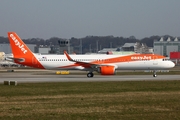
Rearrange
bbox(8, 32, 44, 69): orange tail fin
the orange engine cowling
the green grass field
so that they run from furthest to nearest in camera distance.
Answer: bbox(8, 32, 44, 69): orange tail fin < the orange engine cowling < the green grass field

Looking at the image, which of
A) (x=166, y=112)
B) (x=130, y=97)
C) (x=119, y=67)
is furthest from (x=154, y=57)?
(x=166, y=112)

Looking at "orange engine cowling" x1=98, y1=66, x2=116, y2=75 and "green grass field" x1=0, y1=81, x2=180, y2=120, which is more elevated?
"orange engine cowling" x1=98, y1=66, x2=116, y2=75

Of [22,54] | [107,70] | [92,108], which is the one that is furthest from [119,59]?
[92,108]

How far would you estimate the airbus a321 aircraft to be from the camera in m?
52.8

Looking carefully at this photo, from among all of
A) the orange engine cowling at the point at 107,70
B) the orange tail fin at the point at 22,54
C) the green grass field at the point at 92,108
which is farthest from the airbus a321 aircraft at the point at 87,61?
the green grass field at the point at 92,108

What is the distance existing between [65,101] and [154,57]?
3177 centimetres

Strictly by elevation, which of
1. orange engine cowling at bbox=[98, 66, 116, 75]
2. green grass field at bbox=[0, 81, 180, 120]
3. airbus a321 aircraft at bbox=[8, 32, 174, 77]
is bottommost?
green grass field at bbox=[0, 81, 180, 120]

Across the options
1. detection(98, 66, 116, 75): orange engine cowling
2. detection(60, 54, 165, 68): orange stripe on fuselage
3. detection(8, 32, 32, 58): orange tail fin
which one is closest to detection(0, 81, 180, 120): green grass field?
detection(98, 66, 116, 75): orange engine cowling

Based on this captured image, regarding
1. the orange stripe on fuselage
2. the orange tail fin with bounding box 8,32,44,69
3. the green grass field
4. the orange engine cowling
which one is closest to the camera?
the green grass field

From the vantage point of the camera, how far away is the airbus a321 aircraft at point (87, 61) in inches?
2077

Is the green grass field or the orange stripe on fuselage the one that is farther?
the orange stripe on fuselage

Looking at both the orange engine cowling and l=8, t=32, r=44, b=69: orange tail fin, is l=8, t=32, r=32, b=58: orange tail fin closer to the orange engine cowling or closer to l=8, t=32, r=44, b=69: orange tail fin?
l=8, t=32, r=44, b=69: orange tail fin

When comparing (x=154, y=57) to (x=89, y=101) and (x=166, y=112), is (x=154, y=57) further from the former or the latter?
(x=166, y=112)

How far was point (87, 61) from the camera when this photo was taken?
176ft
